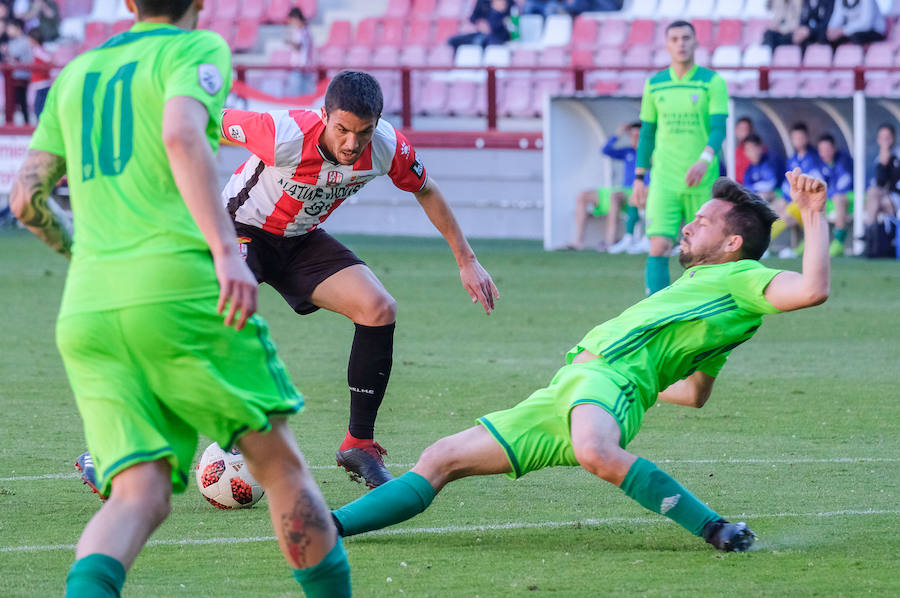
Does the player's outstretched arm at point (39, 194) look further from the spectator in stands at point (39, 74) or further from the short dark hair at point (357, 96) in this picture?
the spectator in stands at point (39, 74)

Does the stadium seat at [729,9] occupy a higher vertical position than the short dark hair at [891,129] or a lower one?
higher

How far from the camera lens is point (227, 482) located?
5.46m

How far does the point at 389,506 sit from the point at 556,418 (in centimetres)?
60

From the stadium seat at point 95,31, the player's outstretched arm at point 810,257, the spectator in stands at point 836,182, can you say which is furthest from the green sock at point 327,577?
the stadium seat at point 95,31

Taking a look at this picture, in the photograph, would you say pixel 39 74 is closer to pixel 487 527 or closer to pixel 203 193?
pixel 487 527

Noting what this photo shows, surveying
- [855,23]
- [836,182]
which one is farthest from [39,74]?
[855,23]

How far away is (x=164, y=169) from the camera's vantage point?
134 inches

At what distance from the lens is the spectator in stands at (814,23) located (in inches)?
755

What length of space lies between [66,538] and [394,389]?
362 centimetres

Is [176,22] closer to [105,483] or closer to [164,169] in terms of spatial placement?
[164,169]

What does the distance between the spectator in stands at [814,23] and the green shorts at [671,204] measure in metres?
8.30

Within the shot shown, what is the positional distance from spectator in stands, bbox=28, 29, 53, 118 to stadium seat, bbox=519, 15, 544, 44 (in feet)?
22.6

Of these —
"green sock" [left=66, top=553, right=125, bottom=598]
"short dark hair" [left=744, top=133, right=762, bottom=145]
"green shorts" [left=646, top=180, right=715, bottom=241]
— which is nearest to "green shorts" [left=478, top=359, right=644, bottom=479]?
"green sock" [left=66, top=553, right=125, bottom=598]

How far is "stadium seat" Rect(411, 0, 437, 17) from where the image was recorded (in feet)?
78.9
